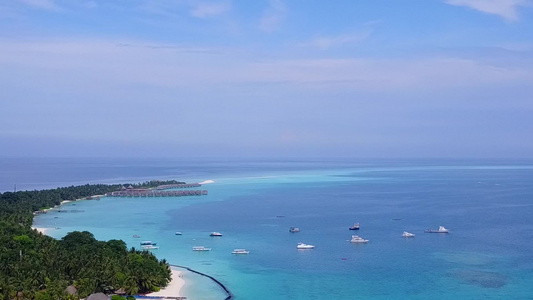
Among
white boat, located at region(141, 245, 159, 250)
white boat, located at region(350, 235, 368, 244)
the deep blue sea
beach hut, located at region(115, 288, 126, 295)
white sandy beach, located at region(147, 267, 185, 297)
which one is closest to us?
beach hut, located at region(115, 288, 126, 295)

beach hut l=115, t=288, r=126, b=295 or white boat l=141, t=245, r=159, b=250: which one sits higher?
beach hut l=115, t=288, r=126, b=295

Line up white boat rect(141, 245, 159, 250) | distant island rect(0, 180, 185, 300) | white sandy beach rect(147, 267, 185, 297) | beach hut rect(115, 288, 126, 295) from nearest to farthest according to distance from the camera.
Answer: distant island rect(0, 180, 185, 300)
beach hut rect(115, 288, 126, 295)
white sandy beach rect(147, 267, 185, 297)
white boat rect(141, 245, 159, 250)

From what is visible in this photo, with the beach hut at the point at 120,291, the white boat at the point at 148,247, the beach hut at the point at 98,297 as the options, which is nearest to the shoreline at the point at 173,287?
the beach hut at the point at 120,291

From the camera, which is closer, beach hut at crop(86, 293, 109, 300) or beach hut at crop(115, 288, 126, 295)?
beach hut at crop(86, 293, 109, 300)

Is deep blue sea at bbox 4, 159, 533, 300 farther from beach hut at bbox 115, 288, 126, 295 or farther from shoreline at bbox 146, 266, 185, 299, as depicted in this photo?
beach hut at bbox 115, 288, 126, 295

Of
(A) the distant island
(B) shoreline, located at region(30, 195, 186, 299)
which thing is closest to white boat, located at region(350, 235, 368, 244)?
(B) shoreline, located at region(30, 195, 186, 299)

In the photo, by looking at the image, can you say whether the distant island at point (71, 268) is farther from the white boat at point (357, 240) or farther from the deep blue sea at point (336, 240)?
the white boat at point (357, 240)

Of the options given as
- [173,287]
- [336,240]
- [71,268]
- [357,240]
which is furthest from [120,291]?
[336,240]
